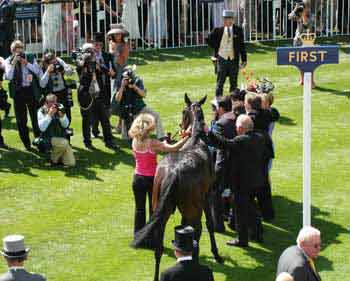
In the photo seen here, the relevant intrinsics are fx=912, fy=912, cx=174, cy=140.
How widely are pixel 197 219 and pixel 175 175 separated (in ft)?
1.99

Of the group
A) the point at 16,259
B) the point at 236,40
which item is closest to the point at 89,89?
the point at 236,40

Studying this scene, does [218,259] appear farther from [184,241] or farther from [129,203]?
[184,241]

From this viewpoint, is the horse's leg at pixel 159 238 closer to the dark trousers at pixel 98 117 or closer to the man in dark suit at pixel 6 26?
the dark trousers at pixel 98 117

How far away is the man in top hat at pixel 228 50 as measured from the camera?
684 inches

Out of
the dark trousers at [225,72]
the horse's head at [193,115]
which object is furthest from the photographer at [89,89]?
the horse's head at [193,115]

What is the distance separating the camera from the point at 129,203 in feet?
42.7

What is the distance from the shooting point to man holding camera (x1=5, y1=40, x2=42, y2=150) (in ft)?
49.2

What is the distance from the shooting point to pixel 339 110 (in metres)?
17.6

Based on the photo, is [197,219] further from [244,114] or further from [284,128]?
[284,128]

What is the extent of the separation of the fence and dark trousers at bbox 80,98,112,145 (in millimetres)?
5908

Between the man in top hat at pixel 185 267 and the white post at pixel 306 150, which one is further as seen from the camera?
the white post at pixel 306 150

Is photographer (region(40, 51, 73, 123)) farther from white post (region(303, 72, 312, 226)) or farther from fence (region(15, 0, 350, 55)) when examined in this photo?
white post (region(303, 72, 312, 226))

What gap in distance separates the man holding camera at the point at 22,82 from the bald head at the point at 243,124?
5197 millimetres

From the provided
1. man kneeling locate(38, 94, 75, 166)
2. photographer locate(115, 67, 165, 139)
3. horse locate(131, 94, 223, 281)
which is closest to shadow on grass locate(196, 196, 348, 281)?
horse locate(131, 94, 223, 281)
